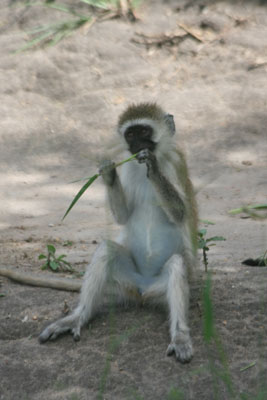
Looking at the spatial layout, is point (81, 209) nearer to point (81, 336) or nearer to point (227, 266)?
point (227, 266)

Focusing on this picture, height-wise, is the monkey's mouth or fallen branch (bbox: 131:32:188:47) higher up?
the monkey's mouth

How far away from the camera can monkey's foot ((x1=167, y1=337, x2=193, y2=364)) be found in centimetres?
433

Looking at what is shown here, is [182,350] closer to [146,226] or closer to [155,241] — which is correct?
[155,241]

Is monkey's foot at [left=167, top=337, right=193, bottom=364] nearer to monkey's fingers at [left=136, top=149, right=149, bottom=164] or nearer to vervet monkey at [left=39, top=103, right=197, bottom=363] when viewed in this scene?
vervet monkey at [left=39, top=103, right=197, bottom=363]

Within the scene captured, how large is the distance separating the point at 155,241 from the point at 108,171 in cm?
71

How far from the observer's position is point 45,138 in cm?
1174

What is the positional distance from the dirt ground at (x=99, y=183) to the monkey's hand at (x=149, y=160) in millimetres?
476

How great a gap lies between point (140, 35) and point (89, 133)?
9.49 ft

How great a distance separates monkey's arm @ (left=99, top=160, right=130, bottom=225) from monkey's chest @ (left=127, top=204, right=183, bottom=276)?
19 centimetres

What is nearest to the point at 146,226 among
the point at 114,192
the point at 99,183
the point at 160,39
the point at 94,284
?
the point at 114,192

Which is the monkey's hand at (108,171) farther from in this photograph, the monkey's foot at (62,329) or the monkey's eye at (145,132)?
the monkey's foot at (62,329)

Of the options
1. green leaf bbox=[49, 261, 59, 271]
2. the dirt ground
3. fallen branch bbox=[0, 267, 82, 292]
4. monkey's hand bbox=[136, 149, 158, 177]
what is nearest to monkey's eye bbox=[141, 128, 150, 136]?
monkey's hand bbox=[136, 149, 158, 177]

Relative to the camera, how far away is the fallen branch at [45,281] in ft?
18.7

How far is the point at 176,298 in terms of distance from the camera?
15.4 feet
